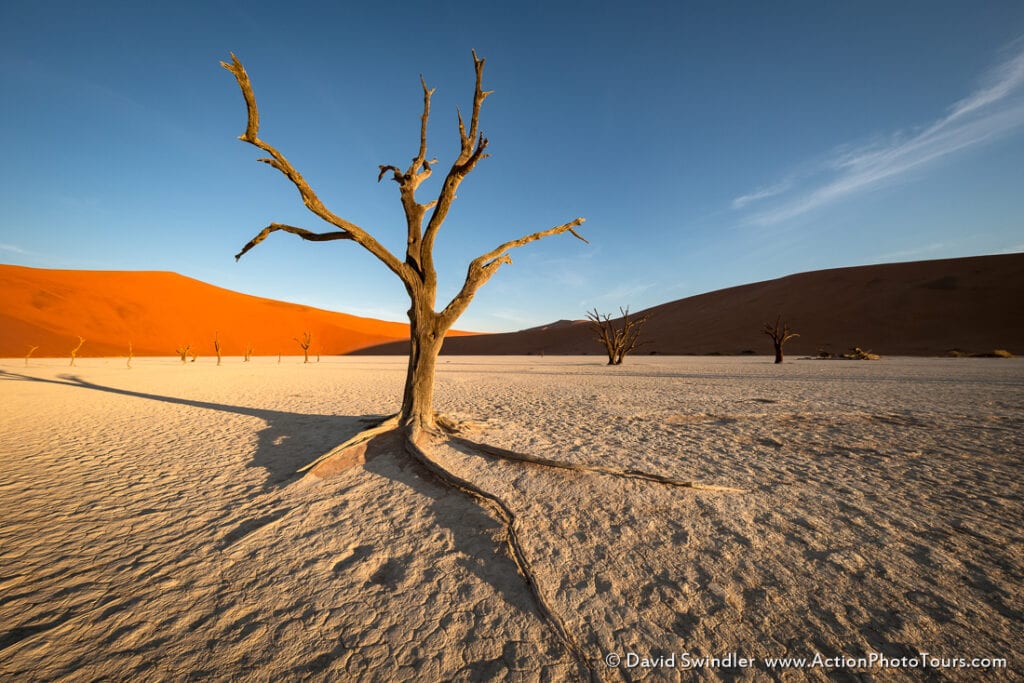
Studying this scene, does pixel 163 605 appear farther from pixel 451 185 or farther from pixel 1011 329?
pixel 1011 329

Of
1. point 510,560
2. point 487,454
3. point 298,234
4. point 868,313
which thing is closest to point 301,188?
point 298,234

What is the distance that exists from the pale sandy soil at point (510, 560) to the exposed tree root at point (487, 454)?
0.22ft

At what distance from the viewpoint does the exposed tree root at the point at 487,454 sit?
2059 millimetres

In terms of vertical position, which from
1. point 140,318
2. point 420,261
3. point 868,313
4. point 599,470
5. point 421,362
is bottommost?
point 599,470

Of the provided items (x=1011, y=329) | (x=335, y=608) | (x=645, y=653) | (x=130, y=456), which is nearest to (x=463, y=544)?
(x=335, y=608)

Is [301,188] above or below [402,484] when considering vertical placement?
above

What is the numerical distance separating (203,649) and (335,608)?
62cm

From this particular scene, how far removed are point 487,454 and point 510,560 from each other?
83.4 inches

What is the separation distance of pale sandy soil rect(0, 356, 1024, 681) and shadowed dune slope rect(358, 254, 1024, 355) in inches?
1497

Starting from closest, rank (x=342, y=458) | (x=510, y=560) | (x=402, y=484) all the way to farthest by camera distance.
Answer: (x=510, y=560), (x=402, y=484), (x=342, y=458)

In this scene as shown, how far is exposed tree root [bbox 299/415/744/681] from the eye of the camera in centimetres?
206

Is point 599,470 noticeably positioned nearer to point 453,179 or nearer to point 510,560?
point 510,560

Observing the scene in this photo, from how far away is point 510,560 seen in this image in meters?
2.61

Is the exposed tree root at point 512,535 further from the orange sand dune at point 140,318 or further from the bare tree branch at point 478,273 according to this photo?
the orange sand dune at point 140,318
